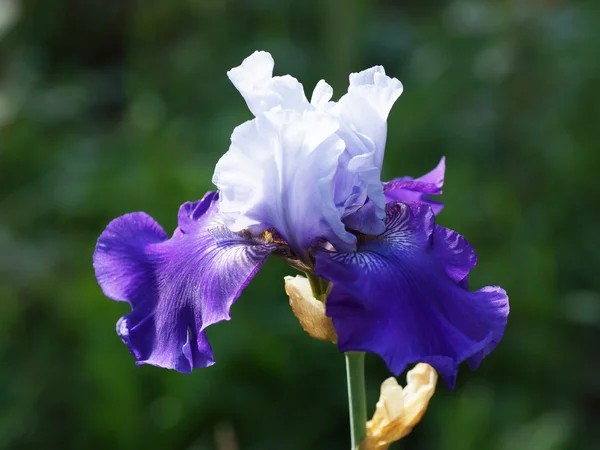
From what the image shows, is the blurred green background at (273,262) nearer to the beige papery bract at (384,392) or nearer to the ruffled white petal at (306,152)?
the beige papery bract at (384,392)

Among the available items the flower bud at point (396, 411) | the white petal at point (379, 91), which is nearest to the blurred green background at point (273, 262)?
the flower bud at point (396, 411)

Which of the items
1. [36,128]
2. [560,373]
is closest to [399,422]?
[560,373]

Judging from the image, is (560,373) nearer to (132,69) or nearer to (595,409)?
(595,409)

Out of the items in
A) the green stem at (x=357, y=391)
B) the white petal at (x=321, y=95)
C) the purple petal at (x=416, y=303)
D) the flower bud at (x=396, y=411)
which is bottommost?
the flower bud at (x=396, y=411)

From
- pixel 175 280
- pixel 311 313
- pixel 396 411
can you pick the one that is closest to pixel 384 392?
pixel 396 411

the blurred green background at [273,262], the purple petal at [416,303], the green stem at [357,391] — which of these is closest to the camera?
the purple petal at [416,303]

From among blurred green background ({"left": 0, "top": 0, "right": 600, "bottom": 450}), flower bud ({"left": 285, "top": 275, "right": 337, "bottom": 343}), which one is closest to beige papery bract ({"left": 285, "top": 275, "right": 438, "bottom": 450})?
flower bud ({"left": 285, "top": 275, "right": 337, "bottom": 343})
